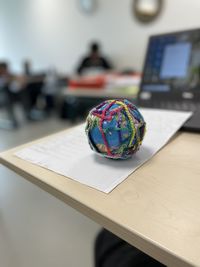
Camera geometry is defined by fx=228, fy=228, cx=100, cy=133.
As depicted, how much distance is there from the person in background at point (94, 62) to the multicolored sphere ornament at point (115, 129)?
294cm

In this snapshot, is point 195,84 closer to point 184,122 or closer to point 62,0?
point 184,122

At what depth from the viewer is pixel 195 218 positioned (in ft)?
0.97

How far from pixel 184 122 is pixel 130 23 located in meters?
2.91

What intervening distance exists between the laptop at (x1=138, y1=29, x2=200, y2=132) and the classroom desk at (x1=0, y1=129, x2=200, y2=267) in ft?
0.95

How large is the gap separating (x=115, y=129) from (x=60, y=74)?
12.1 ft

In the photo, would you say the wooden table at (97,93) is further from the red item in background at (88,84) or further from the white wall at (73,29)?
the white wall at (73,29)

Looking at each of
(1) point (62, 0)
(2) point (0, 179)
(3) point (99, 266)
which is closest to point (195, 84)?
(3) point (99, 266)

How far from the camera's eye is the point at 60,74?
12.8 feet

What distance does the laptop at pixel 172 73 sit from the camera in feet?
2.31

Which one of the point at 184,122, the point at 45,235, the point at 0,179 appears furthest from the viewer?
the point at 0,179

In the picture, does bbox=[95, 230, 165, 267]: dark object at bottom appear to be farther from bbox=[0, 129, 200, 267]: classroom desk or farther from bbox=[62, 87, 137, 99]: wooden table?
bbox=[62, 87, 137, 99]: wooden table

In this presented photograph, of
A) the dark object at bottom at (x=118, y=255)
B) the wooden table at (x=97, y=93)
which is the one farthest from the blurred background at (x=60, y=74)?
the dark object at bottom at (x=118, y=255)

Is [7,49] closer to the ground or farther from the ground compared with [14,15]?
closer to the ground

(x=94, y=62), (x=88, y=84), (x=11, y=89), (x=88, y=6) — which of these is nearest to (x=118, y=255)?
(x=88, y=84)
